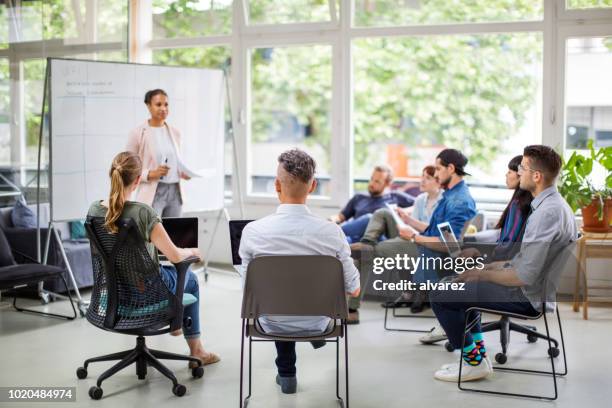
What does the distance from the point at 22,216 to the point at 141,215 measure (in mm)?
2838

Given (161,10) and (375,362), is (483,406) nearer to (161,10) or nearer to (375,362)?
(375,362)

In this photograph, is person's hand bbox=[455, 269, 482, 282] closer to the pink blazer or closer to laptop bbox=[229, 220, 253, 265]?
laptop bbox=[229, 220, 253, 265]

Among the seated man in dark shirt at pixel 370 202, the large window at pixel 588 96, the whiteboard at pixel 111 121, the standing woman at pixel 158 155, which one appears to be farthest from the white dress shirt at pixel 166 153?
the large window at pixel 588 96

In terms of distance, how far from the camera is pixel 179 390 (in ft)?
12.0

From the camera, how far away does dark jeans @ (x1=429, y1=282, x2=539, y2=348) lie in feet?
11.9

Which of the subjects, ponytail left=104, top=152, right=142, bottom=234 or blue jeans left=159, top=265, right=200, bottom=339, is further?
blue jeans left=159, top=265, right=200, bottom=339

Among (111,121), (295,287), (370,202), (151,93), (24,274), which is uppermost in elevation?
Answer: (151,93)

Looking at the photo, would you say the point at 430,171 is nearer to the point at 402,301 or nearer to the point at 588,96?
the point at 402,301

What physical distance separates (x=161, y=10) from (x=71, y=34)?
110cm

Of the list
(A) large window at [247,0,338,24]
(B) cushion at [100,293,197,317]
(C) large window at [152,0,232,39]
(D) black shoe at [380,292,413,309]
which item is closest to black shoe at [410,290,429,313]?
(D) black shoe at [380,292,413,309]

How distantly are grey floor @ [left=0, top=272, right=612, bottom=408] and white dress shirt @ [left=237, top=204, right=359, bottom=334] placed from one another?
0.53 metres

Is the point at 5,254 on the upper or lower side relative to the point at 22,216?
lower

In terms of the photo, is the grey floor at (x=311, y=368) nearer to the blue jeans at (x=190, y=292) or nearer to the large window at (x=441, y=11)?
the blue jeans at (x=190, y=292)

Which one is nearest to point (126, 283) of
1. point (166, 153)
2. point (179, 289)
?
point (179, 289)
